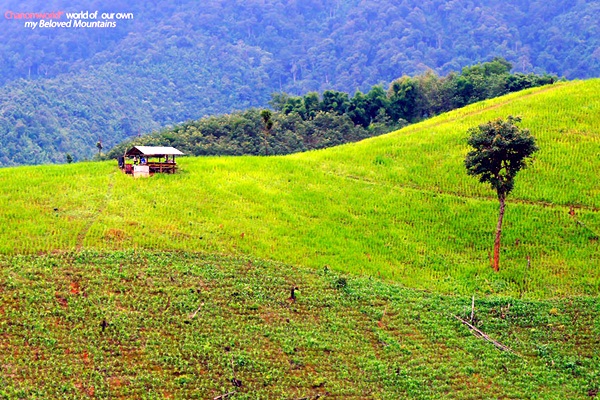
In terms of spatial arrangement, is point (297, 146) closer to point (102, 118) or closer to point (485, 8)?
point (102, 118)

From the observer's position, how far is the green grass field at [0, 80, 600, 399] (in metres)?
25.6

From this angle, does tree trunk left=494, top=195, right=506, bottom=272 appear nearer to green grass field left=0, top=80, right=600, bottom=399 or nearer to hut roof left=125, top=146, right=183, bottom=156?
green grass field left=0, top=80, right=600, bottom=399

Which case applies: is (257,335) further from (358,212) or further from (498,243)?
(498,243)

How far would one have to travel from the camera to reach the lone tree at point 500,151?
109ft

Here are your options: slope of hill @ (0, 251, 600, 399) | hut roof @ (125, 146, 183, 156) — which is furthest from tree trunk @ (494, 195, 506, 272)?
hut roof @ (125, 146, 183, 156)

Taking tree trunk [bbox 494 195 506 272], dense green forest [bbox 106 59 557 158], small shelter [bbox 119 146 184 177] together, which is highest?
dense green forest [bbox 106 59 557 158]

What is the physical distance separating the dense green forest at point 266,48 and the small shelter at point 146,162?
8172 cm

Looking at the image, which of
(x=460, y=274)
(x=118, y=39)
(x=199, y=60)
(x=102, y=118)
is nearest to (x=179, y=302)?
(x=460, y=274)

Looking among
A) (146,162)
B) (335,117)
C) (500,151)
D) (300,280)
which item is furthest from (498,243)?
(335,117)

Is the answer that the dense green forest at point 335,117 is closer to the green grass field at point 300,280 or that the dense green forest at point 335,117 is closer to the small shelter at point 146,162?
the small shelter at point 146,162

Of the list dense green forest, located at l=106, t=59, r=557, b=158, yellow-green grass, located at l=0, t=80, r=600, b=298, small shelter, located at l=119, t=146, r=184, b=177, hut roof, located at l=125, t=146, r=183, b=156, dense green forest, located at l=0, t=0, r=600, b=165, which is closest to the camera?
yellow-green grass, located at l=0, t=80, r=600, b=298

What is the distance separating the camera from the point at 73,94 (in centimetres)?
11994

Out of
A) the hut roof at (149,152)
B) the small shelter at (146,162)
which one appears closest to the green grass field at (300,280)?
the small shelter at (146,162)

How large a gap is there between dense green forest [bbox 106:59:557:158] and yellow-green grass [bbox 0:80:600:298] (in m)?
22.8
